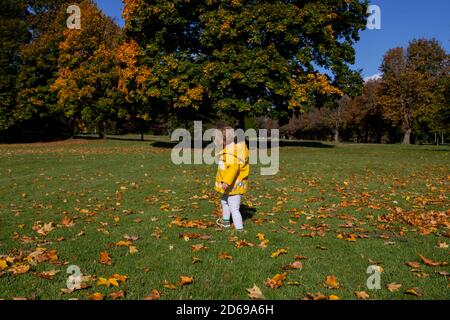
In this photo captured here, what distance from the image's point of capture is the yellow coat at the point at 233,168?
7410 millimetres

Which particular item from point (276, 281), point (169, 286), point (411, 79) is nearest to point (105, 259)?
point (169, 286)

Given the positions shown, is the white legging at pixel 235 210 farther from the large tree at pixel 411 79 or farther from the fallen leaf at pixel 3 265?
the large tree at pixel 411 79

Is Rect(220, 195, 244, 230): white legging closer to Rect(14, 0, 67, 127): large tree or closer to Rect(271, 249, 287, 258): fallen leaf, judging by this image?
Rect(271, 249, 287, 258): fallen leaf

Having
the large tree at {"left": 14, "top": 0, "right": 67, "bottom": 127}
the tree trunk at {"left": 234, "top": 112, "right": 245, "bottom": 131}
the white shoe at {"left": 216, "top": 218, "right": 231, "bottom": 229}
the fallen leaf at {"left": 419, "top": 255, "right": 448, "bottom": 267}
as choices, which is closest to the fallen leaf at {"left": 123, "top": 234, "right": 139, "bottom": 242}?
the white shoe at {"left": 216, "top": 218, "right": 231, "bottom": 229}

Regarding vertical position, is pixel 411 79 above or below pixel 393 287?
above

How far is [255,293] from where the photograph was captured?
14.9 feet

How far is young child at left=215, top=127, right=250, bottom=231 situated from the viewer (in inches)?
292

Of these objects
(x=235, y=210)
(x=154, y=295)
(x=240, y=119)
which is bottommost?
(x=154, y=295)

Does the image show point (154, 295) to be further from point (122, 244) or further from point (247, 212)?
point (247, 212)

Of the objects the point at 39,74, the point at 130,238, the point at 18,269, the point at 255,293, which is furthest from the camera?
the point at 39,74

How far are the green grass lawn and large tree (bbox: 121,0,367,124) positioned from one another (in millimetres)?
13594

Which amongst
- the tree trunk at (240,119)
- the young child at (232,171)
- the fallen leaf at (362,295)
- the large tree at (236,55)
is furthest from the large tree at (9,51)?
the fallen leaf at (362,295)

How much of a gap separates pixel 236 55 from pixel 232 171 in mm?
20337
